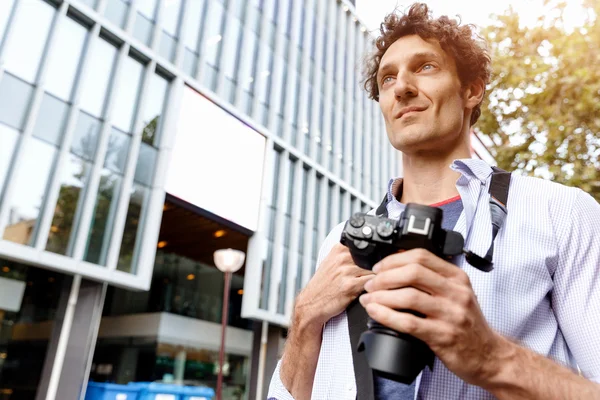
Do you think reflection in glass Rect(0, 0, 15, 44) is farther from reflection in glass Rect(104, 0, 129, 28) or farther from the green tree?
the green tree

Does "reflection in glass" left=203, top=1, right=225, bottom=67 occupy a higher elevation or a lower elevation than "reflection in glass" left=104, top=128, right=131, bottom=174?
higher

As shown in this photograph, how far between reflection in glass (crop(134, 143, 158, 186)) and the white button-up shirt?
1365 centimetres

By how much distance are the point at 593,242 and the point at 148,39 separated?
628 inches

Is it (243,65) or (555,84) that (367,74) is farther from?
(243,65)

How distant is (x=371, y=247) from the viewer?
102cm

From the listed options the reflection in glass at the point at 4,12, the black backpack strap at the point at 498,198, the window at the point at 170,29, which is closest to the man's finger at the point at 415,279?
the black backpack strap at the point at 498,198

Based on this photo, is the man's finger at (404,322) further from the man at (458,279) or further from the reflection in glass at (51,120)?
the reflection in glass at (51,120)

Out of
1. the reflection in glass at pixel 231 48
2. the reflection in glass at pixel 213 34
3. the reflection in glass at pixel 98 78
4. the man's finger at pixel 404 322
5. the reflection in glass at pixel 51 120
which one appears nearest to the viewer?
the man's finger at pixel 404 322

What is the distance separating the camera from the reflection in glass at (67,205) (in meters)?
12.0

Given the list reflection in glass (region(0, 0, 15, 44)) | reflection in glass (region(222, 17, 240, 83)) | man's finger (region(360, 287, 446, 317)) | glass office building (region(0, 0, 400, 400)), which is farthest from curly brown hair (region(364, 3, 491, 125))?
reflection in glass (region(222, 17, 240, 83))

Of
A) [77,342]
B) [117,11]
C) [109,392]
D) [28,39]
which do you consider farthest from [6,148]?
[109,392]

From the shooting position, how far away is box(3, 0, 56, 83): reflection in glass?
1160cm

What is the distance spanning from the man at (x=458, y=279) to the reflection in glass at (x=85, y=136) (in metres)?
12.3

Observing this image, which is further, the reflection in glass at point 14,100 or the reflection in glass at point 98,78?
the reflection in glass at point 98,78
